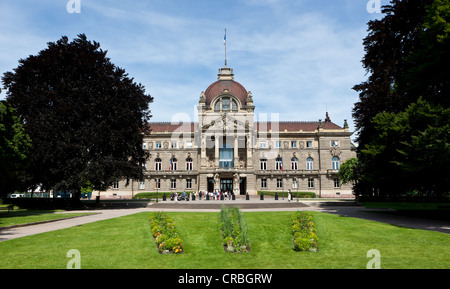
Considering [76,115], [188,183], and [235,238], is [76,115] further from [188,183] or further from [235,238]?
[188,183]

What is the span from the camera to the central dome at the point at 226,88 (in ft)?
248

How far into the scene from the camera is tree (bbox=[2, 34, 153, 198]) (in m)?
35.5

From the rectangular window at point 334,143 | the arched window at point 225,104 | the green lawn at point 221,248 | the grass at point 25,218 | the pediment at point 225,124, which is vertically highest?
the arched window at point 225,104

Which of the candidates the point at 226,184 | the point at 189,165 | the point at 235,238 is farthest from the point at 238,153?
the point at 235,238

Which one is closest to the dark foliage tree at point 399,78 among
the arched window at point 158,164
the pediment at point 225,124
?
the pediment at point 225,124

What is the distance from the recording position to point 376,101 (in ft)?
112

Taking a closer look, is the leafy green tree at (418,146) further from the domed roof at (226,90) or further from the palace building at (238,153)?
the domed roof at (226,90)

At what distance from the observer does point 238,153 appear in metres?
71.9

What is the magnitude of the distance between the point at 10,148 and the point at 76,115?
Answer: 8840 mm

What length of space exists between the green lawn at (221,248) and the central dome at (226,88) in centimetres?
5764

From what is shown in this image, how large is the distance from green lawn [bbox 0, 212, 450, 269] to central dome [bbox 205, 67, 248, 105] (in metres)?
57.6

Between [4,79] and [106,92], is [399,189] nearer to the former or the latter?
[106,92]

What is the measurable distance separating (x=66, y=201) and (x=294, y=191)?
46.6m

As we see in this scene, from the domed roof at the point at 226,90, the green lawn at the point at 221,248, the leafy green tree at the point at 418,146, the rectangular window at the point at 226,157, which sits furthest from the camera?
the domed roof at the point at 226,90
